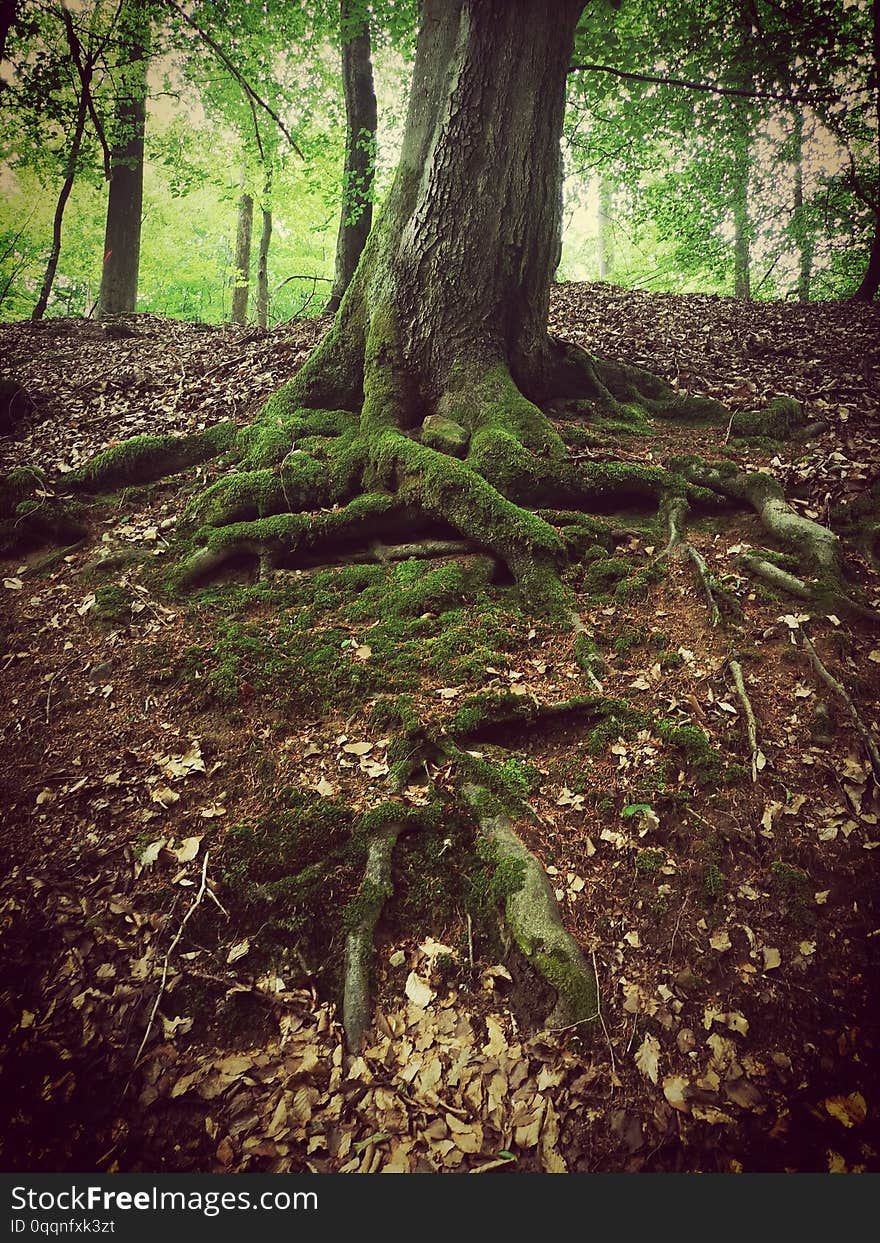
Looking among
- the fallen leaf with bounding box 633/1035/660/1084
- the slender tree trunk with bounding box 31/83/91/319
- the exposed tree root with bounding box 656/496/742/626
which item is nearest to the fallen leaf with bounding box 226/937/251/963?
Result: the fallen leaf with bounding box 633/1035/660/1084

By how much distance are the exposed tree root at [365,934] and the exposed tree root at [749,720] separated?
2012 mm

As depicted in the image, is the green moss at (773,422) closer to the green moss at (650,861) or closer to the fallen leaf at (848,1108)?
the green moss at (650,861)

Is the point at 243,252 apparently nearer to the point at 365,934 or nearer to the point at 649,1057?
the point at 365,934

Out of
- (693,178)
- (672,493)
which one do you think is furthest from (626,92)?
(672,493)

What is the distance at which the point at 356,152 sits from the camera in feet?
30.1

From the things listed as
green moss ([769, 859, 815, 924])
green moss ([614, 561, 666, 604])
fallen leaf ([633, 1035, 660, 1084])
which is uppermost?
green moss ([614, 561, 666, 604])

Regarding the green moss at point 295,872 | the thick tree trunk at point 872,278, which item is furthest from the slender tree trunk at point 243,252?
the green moss at point 295,872

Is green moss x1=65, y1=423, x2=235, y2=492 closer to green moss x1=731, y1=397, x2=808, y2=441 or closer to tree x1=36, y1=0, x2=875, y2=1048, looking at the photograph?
tree x1=36, y1=0, x2=875, y2=1048

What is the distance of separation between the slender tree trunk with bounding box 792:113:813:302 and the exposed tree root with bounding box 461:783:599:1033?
1234 cm

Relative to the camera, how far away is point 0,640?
4.46m

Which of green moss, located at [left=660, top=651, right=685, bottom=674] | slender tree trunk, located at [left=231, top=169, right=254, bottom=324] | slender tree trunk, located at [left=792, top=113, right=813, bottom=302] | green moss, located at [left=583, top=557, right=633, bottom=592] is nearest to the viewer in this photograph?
green moss, located at [left=660, top=651, right=685, bottom=674]

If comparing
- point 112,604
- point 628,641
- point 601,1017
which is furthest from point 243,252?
point 601,1017

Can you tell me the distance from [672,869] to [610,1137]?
112 centimetres

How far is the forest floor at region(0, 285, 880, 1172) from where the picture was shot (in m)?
2.23
